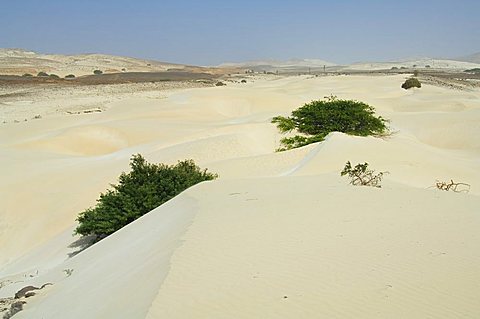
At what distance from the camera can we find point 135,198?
1119 cm

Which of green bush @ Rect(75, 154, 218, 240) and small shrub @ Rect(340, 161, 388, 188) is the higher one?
small shrub @ Rect(340, 161, 388, 188)

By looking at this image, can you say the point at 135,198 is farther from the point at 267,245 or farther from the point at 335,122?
the point at 335,122

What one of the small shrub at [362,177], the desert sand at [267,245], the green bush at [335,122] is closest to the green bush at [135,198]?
the desert sand at [267,245]

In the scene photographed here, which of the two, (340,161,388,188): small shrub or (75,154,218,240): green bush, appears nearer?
(340,161,388,188): small shrub

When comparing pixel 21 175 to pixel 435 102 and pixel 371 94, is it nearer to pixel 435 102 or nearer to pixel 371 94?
pixel 435 102

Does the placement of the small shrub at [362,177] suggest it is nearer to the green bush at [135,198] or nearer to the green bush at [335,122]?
the green bush at [135,198]

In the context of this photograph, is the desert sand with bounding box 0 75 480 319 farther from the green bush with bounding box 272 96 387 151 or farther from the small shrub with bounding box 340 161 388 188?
the green bush with bounding box 272 96 387 151

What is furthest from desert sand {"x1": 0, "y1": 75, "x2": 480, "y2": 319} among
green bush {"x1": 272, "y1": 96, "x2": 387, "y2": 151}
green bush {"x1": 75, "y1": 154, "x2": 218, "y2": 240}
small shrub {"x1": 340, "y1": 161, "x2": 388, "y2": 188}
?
green bush {"x1": 272, "y1": 96, "x2": 387, "y2": 151}

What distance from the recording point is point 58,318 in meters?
5.86

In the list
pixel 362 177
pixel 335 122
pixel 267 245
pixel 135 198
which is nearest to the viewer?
pixel 267 245

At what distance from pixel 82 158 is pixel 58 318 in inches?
648

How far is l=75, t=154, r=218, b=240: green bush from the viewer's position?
11.0 meters

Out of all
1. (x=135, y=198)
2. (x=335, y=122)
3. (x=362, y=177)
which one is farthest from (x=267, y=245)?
(x=335, y=122)

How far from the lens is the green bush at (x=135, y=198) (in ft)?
36.1
